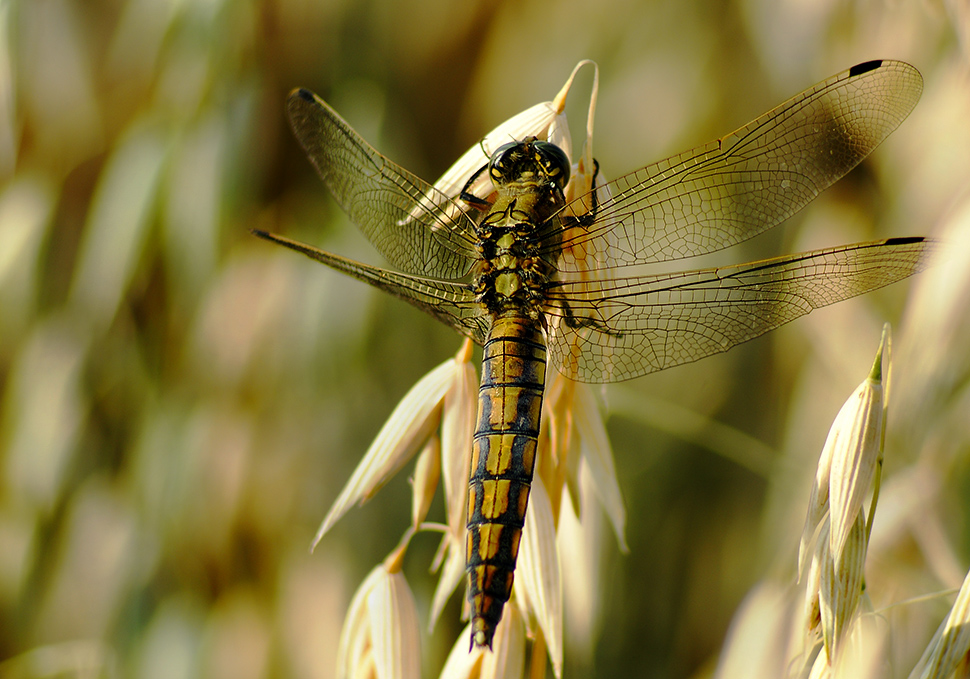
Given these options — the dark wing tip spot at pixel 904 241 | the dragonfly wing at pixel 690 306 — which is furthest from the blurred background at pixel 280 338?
the dark wing tip spot at pixel 904 241

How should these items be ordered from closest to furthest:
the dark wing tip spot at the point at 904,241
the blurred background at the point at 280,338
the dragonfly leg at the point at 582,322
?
the dark wing tip spot at the point at 904,241, the dragonfly leg at the point at 582,322, the blurred background at the point at 280,338

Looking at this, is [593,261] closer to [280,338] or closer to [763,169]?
[763,169]

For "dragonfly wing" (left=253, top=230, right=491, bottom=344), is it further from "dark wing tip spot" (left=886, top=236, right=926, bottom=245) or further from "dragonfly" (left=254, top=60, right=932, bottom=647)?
"dark wing tip spot" (left=886, top=236, right=926, bottom=245)

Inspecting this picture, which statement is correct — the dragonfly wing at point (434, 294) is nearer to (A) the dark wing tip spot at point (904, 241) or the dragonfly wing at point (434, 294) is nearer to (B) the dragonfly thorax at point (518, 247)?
(B) the dragonfly thorax at point (518, 247)

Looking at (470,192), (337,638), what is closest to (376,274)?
(470,192)

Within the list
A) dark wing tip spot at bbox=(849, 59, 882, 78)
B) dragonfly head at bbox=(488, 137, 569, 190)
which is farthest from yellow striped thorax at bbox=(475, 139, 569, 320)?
dark wing tip spot at bbox=(849, 59, 882, 78)

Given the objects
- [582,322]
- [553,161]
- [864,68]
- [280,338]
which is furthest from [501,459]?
[280,338]

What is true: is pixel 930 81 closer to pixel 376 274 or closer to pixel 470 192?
pixel 470 192
